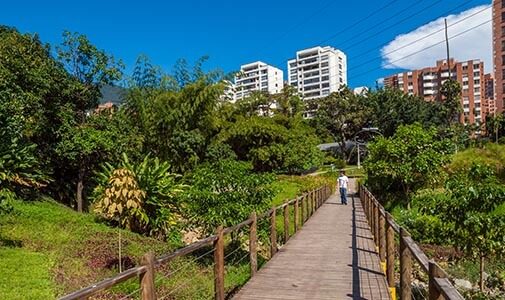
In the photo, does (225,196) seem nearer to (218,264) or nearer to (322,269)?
(322,269)

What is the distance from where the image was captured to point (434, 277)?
3012 millimetres

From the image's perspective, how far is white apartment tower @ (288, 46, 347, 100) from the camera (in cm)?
10438

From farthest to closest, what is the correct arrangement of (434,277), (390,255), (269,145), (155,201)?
(269,145)
(155,201)
(390,255)
(434,277)

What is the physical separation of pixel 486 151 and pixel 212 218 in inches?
956

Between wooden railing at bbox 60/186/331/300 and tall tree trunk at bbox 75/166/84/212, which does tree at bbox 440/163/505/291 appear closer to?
wooden railing at bbox 60/186/331/300

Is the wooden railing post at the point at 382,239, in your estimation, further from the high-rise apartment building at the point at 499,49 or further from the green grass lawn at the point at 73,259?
the high-rise apartment building at the point at 499,49

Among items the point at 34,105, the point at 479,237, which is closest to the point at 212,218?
the point at 479,237

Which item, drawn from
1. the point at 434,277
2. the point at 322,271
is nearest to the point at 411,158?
the point at 322,271

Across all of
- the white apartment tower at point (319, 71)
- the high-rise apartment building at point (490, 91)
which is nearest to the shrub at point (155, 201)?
the white apartment tower at point (319, 71)

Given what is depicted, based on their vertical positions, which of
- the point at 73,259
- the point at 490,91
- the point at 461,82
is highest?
the point at 490,91

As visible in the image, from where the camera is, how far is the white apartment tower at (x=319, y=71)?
104 m

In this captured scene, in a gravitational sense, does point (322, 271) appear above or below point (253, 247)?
below

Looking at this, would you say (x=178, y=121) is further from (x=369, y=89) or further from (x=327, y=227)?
(x=369, y=89)

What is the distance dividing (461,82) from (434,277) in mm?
99013
